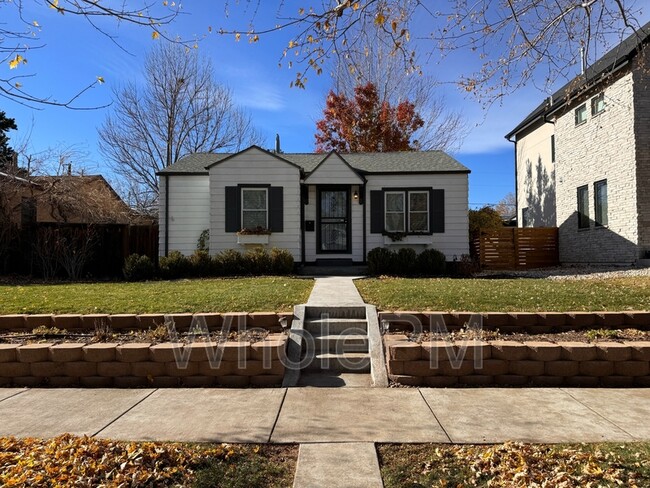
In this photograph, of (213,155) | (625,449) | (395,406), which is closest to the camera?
(625,449)

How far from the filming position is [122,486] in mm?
2607

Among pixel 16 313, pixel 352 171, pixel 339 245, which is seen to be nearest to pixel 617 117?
pixel 352 171

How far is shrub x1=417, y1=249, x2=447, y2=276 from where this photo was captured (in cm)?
1258

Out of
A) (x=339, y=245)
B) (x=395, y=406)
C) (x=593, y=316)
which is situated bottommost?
(x=395, y=406)

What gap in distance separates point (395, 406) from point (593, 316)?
3211 mm

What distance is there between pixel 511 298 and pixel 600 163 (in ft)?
34.5

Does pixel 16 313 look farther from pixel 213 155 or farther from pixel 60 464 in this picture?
pixel 213 155

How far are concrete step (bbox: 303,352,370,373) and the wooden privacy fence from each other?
12.8 m

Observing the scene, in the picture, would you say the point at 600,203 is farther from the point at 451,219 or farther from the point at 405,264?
the point at 405,264

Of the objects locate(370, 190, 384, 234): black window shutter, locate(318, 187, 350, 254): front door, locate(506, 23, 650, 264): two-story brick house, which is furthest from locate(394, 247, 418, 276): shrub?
locate(506, 23, 650, 264): two-story brick house

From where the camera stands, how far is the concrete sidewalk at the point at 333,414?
345cm

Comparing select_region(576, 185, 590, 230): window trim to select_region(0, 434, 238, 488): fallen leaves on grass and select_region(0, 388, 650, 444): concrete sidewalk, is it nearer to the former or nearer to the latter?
select_region(0, 388, 650, 444): concrete sidewalk

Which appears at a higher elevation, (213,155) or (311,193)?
(213,155)

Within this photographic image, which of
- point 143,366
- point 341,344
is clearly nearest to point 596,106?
point 341,344
